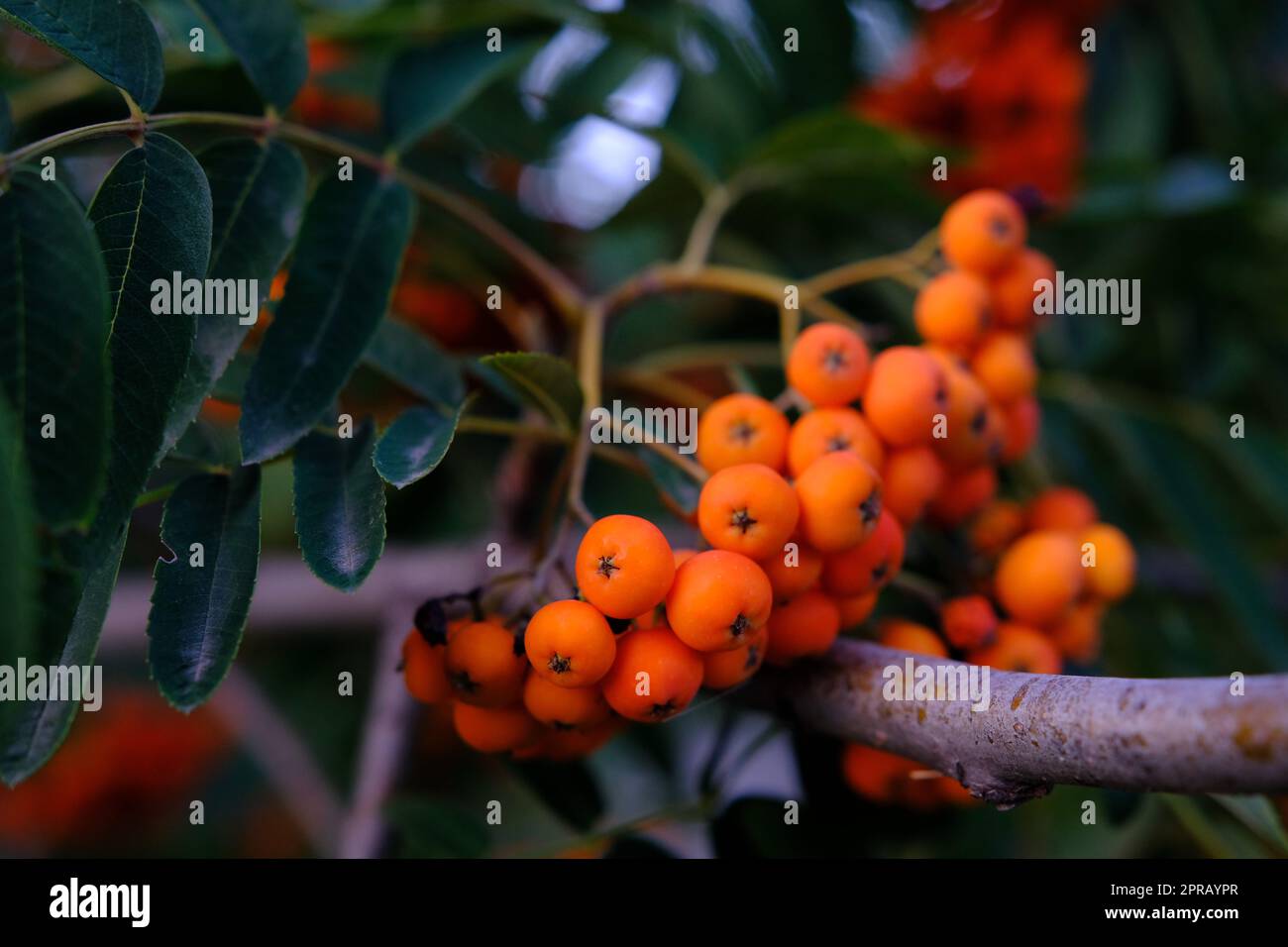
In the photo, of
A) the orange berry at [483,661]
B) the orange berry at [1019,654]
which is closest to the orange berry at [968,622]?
the orange berry at [1019,654]

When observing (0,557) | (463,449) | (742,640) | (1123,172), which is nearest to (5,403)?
(0,557)

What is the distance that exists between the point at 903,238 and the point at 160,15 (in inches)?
61.7

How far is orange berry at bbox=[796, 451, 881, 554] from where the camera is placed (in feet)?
3.51

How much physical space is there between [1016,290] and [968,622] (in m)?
0.50

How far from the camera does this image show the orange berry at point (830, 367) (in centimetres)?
124

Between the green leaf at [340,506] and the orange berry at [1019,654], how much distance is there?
2.63 ft

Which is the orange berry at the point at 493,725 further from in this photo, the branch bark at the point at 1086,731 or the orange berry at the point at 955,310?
the orange berry at the point at 955,310

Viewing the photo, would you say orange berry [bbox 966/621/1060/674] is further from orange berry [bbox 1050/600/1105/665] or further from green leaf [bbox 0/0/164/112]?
green leaf [bbox 0/0/164/112]

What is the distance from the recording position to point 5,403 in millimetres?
787

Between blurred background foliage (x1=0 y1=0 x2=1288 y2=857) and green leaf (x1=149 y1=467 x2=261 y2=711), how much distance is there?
18 centimetres

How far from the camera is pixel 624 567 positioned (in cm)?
100

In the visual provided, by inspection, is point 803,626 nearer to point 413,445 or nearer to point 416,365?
point 413,445

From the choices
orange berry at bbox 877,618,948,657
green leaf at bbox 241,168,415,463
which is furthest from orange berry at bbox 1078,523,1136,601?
green leaf at bbox 241,168,415,463

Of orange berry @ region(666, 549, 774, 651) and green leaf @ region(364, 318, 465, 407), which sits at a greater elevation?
green leaf @ region(364, 318, 465, 407)
